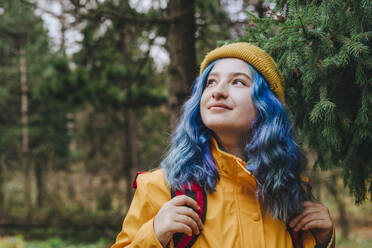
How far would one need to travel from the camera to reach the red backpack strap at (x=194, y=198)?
5.32ft

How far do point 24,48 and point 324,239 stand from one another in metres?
14.0

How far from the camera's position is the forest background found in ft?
6.04

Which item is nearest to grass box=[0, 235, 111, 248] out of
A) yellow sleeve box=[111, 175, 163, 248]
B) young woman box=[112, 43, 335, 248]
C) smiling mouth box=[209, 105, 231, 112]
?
yellow sleeve box=[111, 175, 163, 248]

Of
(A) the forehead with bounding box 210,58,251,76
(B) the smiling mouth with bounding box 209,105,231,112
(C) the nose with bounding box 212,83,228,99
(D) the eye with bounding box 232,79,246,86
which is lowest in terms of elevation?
(B) the smiling mouth with bounding box 209,105,231,112

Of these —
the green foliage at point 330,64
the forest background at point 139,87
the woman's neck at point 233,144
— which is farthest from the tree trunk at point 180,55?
the woman's neck at point 233,144

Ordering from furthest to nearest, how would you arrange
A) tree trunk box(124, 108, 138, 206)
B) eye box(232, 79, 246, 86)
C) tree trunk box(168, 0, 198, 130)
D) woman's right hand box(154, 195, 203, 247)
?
tree trunk box(124, 108, 138, 206), tree trunk box(168, 0, 198, 130), eye box(232, 79, 246, 86), woman's right hand box(154, 195, 203, 247)

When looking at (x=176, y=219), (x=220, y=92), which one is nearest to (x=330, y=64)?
(x=220, y=92)

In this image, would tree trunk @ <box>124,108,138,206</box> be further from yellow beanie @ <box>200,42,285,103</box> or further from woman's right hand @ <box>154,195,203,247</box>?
woman's right hand @ <box>154,195,203,247</box>

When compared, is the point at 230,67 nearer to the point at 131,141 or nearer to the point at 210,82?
the point at 210,82

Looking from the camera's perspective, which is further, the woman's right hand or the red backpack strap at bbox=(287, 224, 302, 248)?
the red backpack strap at bbox=(287, 224, 302, 248)

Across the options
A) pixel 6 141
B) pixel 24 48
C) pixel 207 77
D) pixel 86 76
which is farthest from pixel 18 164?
pixel 207 77

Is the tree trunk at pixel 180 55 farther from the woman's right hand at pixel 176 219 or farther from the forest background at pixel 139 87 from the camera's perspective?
the woman's right hand at pixel 176 219

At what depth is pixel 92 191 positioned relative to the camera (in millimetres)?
13664

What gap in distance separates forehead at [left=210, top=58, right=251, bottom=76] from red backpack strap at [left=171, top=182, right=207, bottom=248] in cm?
72
